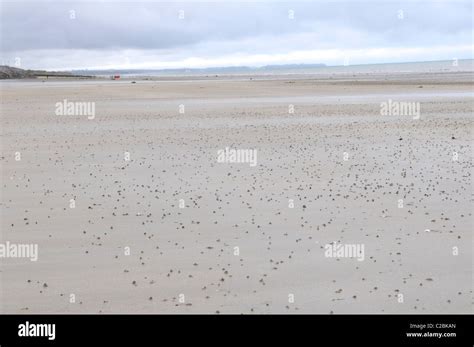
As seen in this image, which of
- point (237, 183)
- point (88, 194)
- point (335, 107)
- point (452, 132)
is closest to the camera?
point (88, 194)

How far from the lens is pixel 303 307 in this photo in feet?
24.8

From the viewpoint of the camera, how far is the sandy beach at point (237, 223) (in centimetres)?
789

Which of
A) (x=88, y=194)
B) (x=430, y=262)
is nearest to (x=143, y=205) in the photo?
(x=88, y=194)

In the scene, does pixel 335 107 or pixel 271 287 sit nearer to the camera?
pixel 271 287

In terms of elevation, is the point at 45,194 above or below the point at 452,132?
below

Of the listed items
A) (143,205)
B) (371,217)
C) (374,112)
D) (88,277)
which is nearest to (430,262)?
(371,217)

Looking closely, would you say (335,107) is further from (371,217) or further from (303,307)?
(303,307)

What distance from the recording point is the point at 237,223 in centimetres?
1094

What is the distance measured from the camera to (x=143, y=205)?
480 inches

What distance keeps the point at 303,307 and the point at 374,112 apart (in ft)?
82.3

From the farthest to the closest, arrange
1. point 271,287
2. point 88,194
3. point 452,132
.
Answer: point 452,132 → point 88,194 → point 271,287

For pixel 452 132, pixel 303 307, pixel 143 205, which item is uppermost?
pixel 452 132

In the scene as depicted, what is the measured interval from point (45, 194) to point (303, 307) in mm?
7557

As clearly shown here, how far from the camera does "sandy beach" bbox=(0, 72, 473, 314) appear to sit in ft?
25.9
